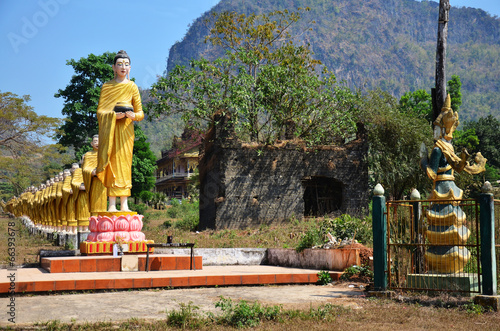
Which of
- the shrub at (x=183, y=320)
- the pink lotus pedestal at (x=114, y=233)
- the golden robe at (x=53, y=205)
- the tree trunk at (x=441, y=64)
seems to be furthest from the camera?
the golden robe at (x=53, y=205)

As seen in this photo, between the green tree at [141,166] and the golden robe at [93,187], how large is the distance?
17911mm

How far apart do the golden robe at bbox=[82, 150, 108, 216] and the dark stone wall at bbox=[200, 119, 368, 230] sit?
6117 millimetres

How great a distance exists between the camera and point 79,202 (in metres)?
14.4

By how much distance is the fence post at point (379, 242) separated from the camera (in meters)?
6.70

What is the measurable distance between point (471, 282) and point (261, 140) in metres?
13.8

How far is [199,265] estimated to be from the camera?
9.32m

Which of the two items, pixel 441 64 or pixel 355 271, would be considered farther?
pixel 441 64

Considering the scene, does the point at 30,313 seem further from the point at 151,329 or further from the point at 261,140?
the point at 261,140

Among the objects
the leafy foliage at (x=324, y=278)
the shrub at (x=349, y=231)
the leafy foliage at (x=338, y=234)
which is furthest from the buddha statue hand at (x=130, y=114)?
the leafy foliage at (x=324, y=278)

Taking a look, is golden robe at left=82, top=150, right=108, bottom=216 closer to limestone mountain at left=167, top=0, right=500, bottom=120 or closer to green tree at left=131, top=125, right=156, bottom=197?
green tree at left=131, top=125, right=156, bottom=197

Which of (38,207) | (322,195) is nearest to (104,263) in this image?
(322,195)

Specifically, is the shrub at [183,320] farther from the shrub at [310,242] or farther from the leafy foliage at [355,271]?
the shrub at [310,242]

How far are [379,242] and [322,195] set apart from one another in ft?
43.2

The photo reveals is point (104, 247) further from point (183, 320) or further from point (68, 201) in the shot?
point (68, 201)
